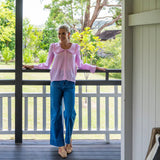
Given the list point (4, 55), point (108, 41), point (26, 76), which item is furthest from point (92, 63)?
point (4, 55)

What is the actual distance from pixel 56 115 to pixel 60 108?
0.10 meters

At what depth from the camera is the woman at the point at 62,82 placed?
395 centimetres

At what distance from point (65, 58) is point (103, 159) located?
128cm

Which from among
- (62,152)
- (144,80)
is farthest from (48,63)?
(144,80)

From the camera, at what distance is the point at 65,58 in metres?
3.96

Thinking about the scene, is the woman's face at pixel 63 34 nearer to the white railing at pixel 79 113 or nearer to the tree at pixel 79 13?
the tree at pixel 79 13

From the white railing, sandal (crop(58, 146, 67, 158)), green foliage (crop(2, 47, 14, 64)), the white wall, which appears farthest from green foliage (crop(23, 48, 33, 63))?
the white wall

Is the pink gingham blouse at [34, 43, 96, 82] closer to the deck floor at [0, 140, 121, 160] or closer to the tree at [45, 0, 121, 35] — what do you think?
the tree at [45, 0, 121, 35]

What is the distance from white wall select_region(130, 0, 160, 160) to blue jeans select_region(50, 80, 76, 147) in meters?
1.07

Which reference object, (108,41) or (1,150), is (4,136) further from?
(108,41)

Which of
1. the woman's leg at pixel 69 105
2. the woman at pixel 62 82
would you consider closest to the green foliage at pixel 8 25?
the woman at pixel 62 82

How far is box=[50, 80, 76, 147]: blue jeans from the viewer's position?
3977 millimetres

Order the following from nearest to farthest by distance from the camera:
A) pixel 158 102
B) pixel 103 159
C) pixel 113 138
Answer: pixel 158 102, pixel 103 159, pixel 113 138

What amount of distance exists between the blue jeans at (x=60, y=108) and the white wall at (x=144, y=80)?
1066mm
